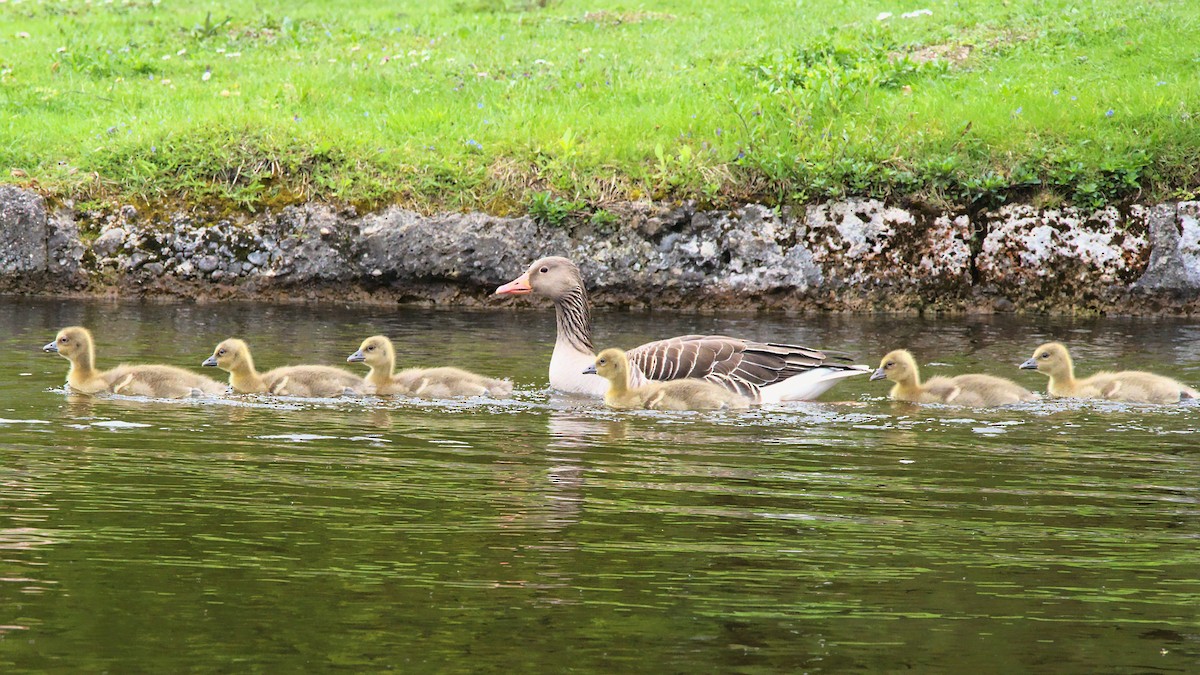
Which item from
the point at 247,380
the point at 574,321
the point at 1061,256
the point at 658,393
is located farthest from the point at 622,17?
the point at 658,393

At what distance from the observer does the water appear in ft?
15.8

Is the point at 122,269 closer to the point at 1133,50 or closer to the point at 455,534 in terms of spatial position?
the point at 455,534

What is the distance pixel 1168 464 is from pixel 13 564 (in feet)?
19.2

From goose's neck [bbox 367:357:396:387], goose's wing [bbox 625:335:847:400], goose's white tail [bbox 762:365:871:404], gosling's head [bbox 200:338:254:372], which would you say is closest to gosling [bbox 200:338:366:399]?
gosling's head [bbox 200:338:254:372]

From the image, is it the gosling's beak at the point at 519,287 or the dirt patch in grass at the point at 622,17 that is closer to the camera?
the gosling's beak at the point at 519,287

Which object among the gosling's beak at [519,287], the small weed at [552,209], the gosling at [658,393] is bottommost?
the gosling at [658,393]

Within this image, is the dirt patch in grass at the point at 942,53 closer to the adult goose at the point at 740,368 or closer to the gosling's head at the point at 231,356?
the adult goose at the point at 740,368

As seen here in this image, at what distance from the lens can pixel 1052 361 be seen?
11.3 meters

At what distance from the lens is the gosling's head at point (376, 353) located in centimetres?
1112

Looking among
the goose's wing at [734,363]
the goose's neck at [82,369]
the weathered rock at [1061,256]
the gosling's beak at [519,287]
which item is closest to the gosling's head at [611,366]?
the goose's wing at [734,363]

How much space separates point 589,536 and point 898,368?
5256mm

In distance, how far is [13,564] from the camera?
5590mm

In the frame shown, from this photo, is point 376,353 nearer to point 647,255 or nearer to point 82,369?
point 82,369

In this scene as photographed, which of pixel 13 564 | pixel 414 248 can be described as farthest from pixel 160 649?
pixel 414 248
